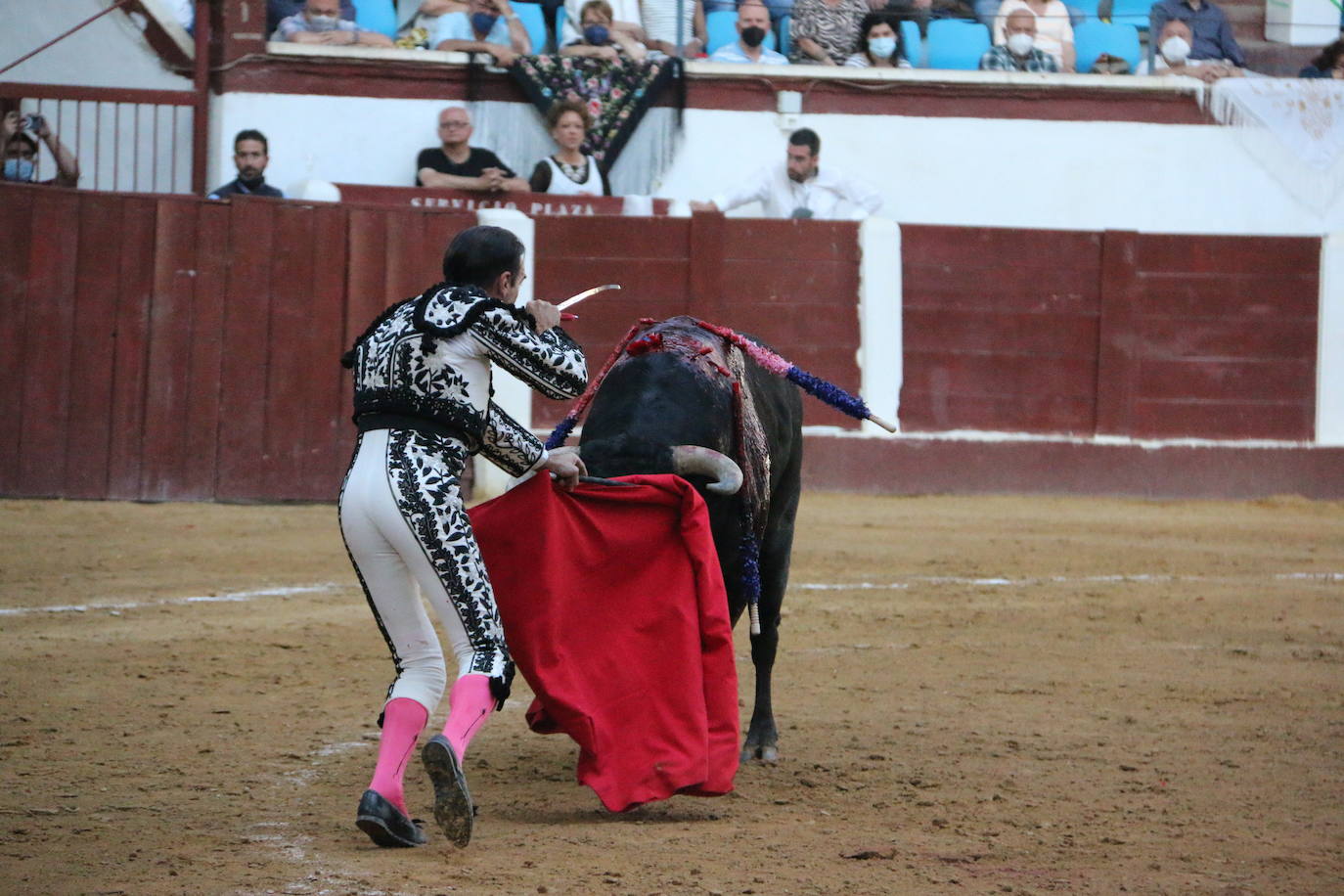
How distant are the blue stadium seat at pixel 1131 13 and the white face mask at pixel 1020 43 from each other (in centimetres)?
102

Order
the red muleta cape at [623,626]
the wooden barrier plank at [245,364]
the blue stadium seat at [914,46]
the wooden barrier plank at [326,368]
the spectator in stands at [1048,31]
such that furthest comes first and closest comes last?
the spectator in stands at [1048,31] < the blue stadium seat at [914,46] < the wooden barrier plank at [326,368] < the wooden barrier plank at [245,364] < the red muleta cape at [623,626]

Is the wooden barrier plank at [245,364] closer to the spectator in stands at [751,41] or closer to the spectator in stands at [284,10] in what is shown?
the spectator in stands at [284,10]

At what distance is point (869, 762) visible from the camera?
4.12 metres

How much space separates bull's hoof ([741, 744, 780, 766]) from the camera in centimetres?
417

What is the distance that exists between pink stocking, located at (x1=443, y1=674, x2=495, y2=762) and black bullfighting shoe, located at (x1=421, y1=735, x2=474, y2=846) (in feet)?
0.27

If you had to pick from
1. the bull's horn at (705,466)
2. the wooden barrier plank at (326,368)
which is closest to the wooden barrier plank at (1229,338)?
the wooden barrier plank at (326,368)

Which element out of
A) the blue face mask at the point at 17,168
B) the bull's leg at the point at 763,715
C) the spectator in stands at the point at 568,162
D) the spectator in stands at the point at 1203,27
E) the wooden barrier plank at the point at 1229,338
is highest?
the spectator in stands at the point at 1203,27

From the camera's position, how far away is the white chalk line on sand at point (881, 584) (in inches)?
Answer: 239

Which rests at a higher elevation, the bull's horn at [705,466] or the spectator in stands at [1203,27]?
the spectator in stands at [1203,27]

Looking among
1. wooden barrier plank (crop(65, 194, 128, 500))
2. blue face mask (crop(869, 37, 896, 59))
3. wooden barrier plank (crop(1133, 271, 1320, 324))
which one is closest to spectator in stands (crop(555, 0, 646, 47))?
blue face mask (crop(869, 37, 896, 59))

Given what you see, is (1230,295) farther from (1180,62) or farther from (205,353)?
(205,353)

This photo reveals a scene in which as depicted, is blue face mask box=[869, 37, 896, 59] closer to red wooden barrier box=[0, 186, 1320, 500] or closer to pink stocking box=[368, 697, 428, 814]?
red wooden barrier box=[0, 186, 1320, 500]

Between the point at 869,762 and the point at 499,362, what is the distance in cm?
154

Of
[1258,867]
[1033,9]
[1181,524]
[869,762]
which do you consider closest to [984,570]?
[1181,524]
